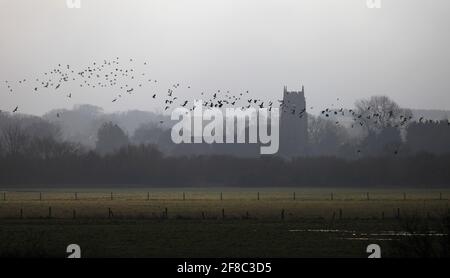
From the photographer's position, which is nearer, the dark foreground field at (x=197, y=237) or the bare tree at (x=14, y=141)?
the dark foreground field at (x=197, y=237)

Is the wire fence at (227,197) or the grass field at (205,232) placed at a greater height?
the grass field at (205,232)

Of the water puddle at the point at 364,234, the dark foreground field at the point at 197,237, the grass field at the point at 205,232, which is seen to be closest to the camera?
the dark foreground field at the point at 197,237

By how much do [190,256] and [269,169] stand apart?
115055mm

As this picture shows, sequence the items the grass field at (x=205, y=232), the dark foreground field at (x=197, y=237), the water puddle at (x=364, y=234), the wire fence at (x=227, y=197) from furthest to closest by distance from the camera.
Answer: the wire fence at (x=227, y=197)
the water puddle at (x=364, y=234)
the grass field at (x=205, y=232)
the dark foreground field at (x=197, y=237)

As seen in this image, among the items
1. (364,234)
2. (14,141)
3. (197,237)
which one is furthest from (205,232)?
(14,141)

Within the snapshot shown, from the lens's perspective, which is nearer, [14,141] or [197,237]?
[197,237]

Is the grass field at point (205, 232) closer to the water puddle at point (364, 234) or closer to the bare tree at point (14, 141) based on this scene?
the water puddle at point (364, 234)

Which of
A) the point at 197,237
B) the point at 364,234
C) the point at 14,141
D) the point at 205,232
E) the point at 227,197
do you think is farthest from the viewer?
the point at 14,141

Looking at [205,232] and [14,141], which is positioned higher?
[14,141]

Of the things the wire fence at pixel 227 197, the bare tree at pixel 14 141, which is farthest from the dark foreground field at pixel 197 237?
the bare tree at pixel 14 141

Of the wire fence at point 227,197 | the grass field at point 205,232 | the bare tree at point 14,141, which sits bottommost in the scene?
the wire fence at point 227,197

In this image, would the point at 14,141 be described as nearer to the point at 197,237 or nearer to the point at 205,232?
the point at 205,232

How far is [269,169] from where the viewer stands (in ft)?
490

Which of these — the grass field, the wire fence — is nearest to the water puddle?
the grass field
